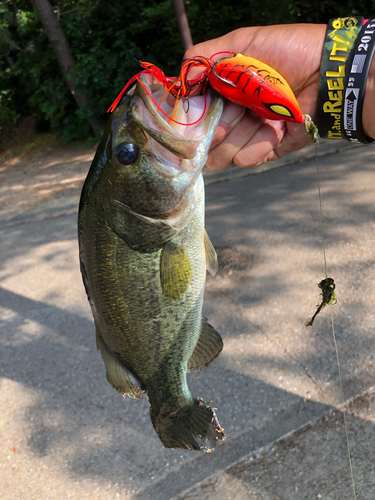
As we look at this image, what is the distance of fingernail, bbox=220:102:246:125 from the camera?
1.90 m

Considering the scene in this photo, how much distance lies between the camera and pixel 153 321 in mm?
1811

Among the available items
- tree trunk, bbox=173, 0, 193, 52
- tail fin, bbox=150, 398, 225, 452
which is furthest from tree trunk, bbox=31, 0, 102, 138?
tail fin, bbox=150, 398, 225, 452

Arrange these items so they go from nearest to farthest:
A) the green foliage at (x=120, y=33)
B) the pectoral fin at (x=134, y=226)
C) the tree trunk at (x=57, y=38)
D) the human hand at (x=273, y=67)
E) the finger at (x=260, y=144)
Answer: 1. the pectoral fin at (x=134, y=226)
2. the human hand at (x=273, y=67)
3. the finger at (x=260, y=144)
4. the green foliage at (x=120, y=33)
5. the tree trunk at (x=57, y=38)

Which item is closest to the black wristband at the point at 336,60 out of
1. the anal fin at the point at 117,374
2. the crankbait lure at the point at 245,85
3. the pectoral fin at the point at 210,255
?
the crankbait lure at the point at 245,85

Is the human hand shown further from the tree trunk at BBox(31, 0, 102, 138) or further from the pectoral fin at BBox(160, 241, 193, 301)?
the tree trunk at BBox(31, 0, 102, 138)

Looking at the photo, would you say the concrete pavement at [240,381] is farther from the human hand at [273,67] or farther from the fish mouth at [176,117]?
the fish mouth at [176,117]

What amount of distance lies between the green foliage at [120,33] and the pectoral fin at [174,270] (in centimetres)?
881

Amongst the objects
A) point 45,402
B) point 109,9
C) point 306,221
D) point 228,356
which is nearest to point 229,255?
point 306,221

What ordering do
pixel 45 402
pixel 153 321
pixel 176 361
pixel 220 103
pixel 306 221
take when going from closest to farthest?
pixel 220 103 → pixel 153 321 → pixel 176 361 → pixel 45 402 → pixel 306 221

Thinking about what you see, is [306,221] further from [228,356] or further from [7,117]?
[7,117]

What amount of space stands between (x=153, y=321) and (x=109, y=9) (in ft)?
36.2

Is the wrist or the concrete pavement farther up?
the wrist

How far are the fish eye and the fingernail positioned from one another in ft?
1.81

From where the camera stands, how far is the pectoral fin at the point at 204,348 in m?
2.06
